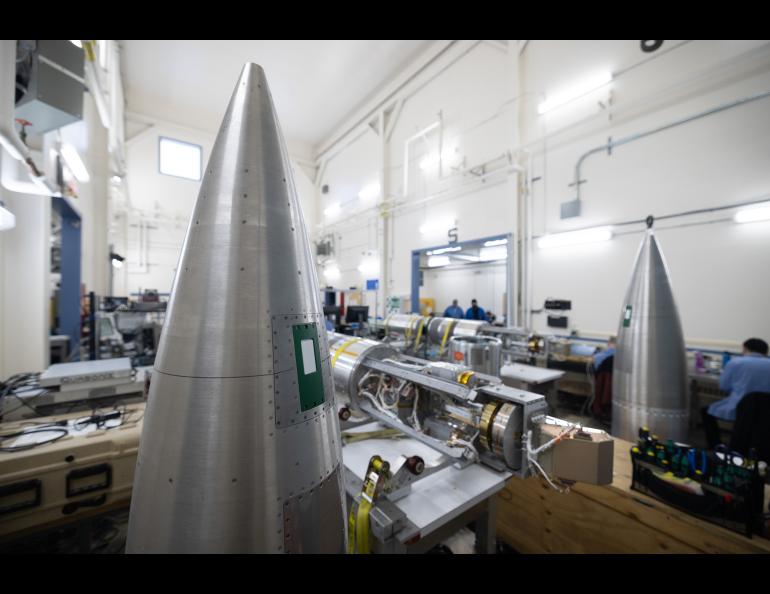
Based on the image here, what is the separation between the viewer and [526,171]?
5285 millimetres

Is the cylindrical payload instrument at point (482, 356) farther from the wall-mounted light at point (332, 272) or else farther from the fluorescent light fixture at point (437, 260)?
the wall-mounted light at point (332, 272)

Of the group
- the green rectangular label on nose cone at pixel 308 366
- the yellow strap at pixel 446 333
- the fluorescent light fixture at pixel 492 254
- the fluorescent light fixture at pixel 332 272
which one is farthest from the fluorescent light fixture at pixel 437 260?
the green rectangular label on nose cone at pixel 308 366

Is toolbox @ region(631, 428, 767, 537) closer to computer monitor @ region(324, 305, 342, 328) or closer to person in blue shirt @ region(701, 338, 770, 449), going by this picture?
person in blue shirt @ region(701, 338, 770, 449)

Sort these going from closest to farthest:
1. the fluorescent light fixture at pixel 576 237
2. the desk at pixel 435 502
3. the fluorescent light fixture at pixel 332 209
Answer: the desk at pixel 435 502 < the fluorescent light fixture at pixel 576 237 < the fluorescent light fixture at pixel 332 209

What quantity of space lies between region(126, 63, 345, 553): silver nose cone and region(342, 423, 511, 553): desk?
1.12 feet

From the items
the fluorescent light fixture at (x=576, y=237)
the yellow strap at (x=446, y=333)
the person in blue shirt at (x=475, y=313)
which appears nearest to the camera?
the yellow strap at (x=446, y=333)

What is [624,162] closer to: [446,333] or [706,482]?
[446,333]

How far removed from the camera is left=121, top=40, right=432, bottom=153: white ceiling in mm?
6820

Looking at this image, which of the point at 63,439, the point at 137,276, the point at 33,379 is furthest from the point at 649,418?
the point at 137,276

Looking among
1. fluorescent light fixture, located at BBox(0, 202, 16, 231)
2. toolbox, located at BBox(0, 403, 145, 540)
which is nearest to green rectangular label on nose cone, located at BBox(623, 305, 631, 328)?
toolbox, located at BBox(0, 403, 145, 540)

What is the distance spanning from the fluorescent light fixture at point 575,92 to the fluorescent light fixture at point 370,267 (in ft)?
16.0

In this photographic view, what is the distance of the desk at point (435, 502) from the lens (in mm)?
1232

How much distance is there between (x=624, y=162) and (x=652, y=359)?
9.33 ft
